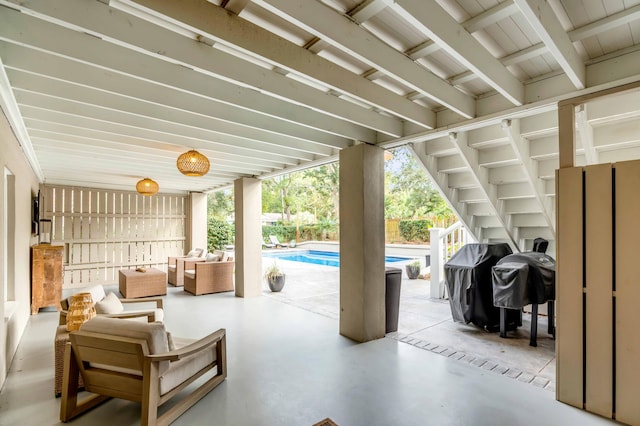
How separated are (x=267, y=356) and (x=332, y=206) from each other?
16.2 metres

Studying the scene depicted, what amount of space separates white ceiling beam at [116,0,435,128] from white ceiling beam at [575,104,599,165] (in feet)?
5.37

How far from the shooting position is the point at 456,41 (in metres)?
2.10

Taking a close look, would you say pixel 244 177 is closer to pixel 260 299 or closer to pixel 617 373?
pixel 260 299

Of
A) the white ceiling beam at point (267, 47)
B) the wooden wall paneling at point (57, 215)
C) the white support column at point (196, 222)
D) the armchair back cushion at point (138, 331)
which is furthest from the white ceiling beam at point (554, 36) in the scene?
the wooden wall paneling at point (57, 215)

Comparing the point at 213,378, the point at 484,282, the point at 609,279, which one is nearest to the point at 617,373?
the point at 609,279

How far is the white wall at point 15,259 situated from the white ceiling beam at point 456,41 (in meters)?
3.57

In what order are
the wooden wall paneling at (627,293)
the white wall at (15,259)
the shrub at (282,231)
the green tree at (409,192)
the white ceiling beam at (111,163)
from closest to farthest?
1. the wooden wall paneling at (627,293)
2. the white wall at (15,259)
3. the white ceiling beam at (111,163)
4. the green tree at (409,192)
5. the shrub at (282,231)

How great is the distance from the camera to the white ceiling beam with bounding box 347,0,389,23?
1.90 metres

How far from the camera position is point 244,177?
6938 millimetres

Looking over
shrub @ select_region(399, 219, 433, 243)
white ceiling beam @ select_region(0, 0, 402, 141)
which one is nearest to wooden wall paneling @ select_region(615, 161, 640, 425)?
white ceiling beam @ select_region(0, 0, 402, 141)

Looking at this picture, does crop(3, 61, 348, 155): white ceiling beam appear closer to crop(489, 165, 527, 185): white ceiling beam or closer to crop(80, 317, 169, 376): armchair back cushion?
crop(80, 317, 169, 376): armchair back cushion

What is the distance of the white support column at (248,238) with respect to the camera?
680 cm

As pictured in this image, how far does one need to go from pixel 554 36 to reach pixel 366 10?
3.94ft

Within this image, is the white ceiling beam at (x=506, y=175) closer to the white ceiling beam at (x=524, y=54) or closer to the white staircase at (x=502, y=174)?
the white staircase at (x=502, y=174)
